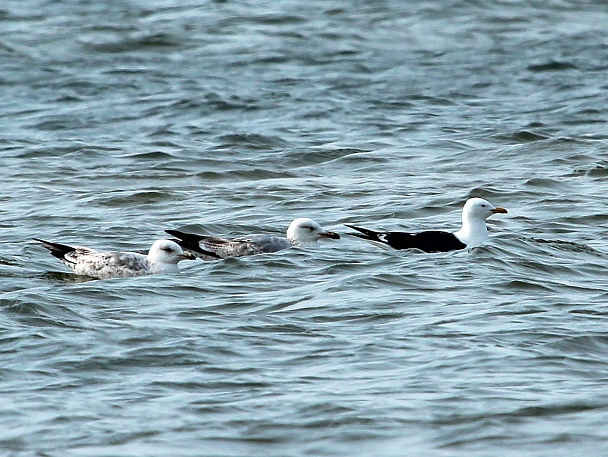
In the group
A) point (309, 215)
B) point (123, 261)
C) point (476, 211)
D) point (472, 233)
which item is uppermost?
point (123, 261)

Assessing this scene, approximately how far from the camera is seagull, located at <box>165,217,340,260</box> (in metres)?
12.0

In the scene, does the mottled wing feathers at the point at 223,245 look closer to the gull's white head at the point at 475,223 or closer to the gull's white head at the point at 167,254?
the gull's white head at the point at 167,254

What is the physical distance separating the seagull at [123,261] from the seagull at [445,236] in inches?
73.1

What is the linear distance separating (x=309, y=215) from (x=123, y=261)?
3.41 meters

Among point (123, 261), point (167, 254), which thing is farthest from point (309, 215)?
point (123, 261)

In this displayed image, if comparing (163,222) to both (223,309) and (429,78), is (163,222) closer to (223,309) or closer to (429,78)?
(223,309)

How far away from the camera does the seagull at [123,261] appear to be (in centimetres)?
1122

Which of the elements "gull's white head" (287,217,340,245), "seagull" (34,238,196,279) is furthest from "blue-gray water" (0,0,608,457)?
"gull's white head" (287,217,340,245)

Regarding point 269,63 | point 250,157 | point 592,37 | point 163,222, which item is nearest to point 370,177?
point 250,157

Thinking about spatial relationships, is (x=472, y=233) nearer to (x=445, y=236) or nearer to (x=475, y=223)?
(x=475, y=223)

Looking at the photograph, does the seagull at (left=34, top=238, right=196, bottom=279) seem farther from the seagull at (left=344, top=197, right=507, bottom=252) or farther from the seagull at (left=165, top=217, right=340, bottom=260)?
the seagull at (left=344, top=197, right=507, bottom=252)

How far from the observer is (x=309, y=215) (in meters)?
14.3

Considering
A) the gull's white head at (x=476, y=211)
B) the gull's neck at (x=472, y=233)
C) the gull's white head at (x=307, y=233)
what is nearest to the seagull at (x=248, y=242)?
the gull's white head at (x=307, y=233)

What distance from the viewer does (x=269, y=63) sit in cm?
2370
